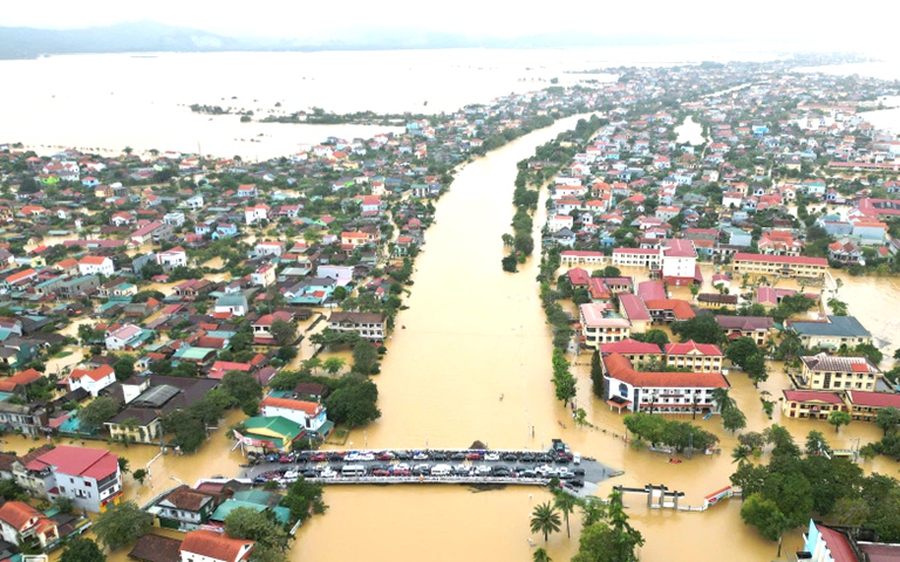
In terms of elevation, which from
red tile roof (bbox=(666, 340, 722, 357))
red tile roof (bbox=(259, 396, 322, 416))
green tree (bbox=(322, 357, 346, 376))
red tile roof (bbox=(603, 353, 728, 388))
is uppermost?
red tile roof (bbox=(666, 340, 722, 357))

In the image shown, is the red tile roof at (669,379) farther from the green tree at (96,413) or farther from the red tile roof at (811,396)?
the green tree at (96,413)

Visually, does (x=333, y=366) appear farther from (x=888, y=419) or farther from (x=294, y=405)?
(x=888, y=419)

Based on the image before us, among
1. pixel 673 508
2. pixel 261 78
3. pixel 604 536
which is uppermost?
pixel 261 78

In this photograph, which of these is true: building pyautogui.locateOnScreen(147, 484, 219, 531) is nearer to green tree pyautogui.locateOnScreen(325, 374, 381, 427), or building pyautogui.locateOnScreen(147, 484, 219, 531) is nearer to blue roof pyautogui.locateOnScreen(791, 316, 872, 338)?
green tree pyautogui.locateOnScreen(325, 374, 381, 427)

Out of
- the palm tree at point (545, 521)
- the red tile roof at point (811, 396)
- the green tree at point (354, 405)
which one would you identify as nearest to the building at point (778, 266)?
the red tile roof at point (811, 396)

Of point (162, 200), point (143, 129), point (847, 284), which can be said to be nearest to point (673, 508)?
point (847, 284)

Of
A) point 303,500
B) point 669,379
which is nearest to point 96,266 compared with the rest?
point 303,500

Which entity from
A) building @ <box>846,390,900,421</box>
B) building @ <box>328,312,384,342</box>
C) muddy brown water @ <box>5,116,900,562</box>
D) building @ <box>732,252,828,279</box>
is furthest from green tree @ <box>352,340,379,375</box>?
building @ <box>732,252,828,279</box>

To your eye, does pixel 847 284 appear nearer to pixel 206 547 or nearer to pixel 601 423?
pixel 601 423
